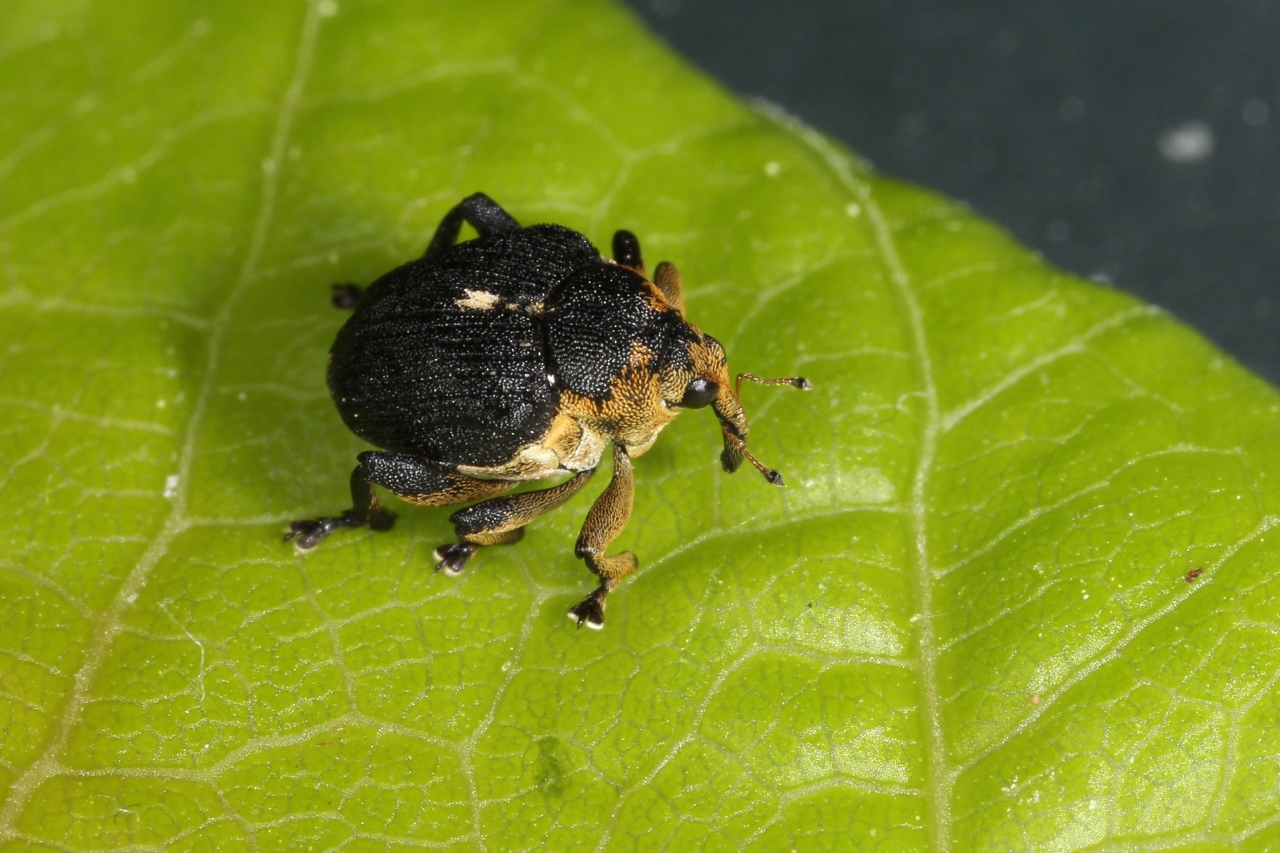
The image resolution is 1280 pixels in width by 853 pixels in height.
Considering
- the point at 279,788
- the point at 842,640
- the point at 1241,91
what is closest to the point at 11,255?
the point at 279,788

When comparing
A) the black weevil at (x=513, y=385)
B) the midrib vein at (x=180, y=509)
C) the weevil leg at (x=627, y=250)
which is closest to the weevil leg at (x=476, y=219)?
the black weevil at (x=513, y=385)

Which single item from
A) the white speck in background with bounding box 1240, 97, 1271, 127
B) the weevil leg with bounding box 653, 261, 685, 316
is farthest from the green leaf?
the white speck in background with bounding box 1240, 97, 1271, 127

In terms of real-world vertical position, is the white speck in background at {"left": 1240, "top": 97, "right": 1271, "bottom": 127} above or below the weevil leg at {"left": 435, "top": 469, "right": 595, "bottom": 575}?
above

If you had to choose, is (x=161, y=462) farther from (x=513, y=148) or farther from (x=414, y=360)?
(x=513, y=148)

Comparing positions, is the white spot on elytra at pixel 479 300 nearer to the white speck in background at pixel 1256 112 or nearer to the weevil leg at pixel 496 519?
the weevil leg at pixel 496 519

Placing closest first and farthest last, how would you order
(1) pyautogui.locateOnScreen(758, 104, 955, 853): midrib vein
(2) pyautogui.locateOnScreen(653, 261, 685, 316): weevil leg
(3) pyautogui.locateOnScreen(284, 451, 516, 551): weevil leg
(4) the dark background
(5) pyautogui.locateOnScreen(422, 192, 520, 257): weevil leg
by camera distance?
(1) pyautogui.locateOnScreen(758, 104, 955, 853): midrib vein < (3) pyautogui.locateOnScreen(284, 451, 516, 551): weevil leg < (2) pyautogui.locateOnScreen(653, 261, 685, 316): weevil leg < (5) pyautogui.locateOnScreen(422, 192, 520, 257): weevil leg < (4) the dark background

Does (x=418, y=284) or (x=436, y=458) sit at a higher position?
(x=418, y=284)

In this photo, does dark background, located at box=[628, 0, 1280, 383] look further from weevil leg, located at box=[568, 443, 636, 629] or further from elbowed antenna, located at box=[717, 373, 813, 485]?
weevil leg, located at box=[568, 443, 636, 629]
